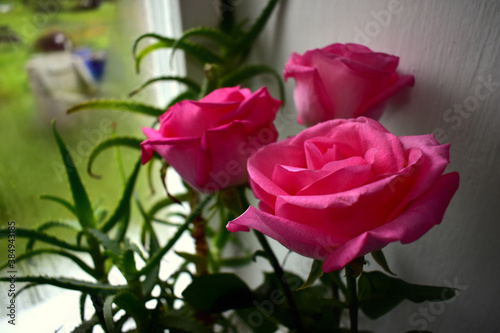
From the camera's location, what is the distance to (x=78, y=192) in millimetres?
444

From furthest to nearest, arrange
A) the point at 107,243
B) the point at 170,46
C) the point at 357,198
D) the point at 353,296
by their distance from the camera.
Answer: the point at 170,46 → the point at 107,243 → the point at 353,296 → the point at 357,198

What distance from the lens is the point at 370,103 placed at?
34cm

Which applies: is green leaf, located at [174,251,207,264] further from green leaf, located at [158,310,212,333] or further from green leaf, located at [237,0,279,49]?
green leaf, located at [237,0,279,49]

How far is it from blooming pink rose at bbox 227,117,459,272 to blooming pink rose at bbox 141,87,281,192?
7 centimetres

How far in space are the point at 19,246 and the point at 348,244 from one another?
0.53m

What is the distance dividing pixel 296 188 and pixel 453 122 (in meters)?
0.17

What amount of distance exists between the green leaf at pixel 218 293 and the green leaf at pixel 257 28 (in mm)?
364

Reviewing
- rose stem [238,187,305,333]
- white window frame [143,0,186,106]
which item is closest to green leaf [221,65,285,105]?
white window frame [143,0,186,106]

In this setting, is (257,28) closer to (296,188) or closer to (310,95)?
(310,95)

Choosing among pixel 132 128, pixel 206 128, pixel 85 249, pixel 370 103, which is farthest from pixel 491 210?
pixel 132 128

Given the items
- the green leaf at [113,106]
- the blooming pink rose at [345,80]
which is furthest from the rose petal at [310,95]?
the green leaf at [113,106]

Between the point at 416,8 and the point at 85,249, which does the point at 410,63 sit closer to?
the point at 416,8

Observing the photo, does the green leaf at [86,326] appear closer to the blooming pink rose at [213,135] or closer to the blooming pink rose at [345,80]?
the blooming pink rose at [213,135]

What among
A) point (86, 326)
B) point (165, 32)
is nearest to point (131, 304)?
point (86, 326)
